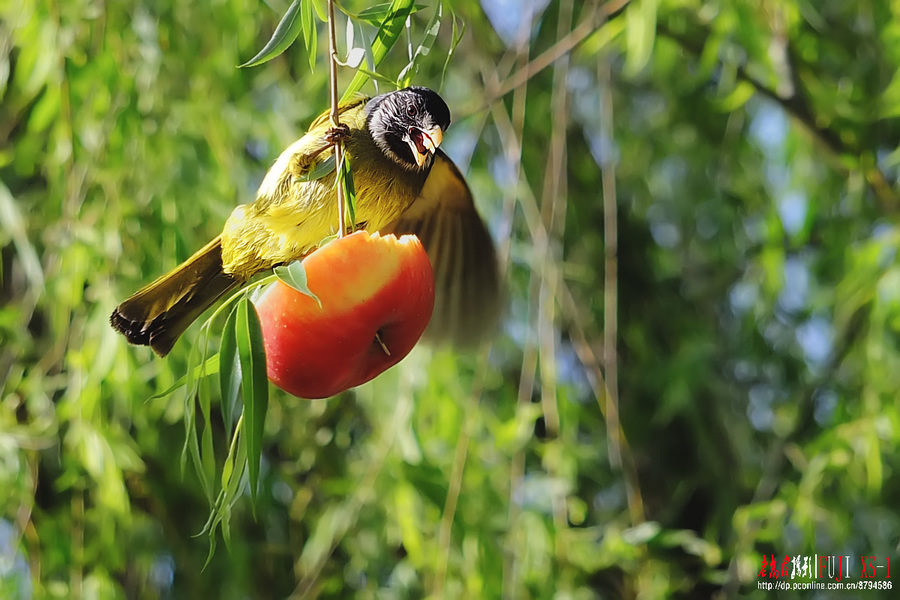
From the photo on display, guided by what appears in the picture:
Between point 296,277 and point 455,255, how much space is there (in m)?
1.17

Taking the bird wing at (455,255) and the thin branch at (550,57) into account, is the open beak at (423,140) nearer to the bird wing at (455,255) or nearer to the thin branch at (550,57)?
the bird wing at (455,255)

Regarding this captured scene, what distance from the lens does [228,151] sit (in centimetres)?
243

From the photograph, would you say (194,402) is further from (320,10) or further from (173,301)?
(173,301)

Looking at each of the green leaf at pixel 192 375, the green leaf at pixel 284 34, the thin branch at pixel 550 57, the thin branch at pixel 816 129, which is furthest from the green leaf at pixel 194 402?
the thin branch at pixel 816 129

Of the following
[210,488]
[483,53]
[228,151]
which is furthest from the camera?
[483,53]

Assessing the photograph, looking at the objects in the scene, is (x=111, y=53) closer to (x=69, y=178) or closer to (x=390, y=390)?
(x=69, y=178)

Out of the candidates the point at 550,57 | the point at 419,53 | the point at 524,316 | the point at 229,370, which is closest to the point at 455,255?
the point at 550,57

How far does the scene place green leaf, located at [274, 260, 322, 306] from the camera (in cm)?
86

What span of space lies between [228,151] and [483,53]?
2.26ft

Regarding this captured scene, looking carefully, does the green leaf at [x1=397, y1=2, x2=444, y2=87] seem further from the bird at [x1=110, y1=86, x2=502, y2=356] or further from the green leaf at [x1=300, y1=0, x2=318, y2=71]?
the bird at [x1=110, y1=86, x2=502, y2=356]

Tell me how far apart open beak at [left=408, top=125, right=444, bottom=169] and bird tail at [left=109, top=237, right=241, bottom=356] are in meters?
0.35

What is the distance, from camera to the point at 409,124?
146 centimetres

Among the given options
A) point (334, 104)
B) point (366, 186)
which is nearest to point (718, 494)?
point (366, 186)

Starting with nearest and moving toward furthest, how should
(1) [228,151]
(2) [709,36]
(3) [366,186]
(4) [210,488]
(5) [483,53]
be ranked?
1. (4) [210,488]
2. (3) [366,186]
3. (1) [228,151]
4. (5) [483,53]
5. (2) [709,36]
